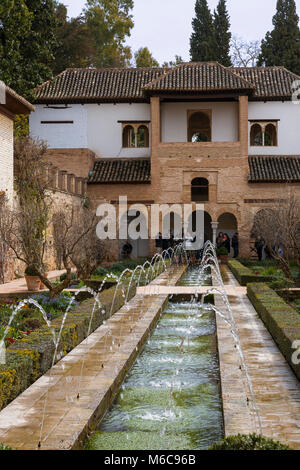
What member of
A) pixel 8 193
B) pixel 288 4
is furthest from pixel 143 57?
pixel 8 193

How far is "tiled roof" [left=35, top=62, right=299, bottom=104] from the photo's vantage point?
25.5 m

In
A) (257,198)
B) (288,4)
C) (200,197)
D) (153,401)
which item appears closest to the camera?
(153,401)

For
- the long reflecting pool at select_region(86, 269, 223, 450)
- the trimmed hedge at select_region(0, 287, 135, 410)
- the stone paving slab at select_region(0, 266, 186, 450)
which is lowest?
the long reflecting pool at select_region(86, 269, 223, 450)

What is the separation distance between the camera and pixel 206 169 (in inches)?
1015

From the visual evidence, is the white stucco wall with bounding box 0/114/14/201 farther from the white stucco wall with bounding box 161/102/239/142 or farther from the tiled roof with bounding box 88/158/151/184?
the white stucco wall with bounding box 161/102/239/142

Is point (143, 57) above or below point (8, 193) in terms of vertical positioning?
above

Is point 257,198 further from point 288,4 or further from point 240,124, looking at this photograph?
point 288,4

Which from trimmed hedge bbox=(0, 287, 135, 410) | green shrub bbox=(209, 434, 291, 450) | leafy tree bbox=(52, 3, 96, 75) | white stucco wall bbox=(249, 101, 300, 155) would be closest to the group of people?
white stucco wall bbox=(249, 101, 300, 155)

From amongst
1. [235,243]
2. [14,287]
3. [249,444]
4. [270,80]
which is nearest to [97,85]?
[270,80]

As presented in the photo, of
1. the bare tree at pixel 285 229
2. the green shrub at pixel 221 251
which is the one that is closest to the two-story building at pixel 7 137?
the bare tree at pixel 285 229

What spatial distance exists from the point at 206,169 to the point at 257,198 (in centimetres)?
244

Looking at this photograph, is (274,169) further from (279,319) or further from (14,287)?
(279,319)

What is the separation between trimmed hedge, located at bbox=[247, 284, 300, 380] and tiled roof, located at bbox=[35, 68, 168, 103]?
1773 cm

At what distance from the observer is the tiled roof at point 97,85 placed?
26.9 meters
